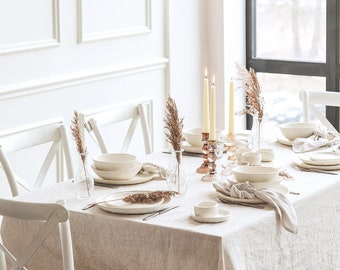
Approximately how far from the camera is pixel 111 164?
121 inches

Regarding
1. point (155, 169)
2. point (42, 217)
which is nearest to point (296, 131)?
point (155, 169)

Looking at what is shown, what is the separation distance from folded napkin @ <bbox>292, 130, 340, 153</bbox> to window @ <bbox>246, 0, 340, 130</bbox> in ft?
4.26

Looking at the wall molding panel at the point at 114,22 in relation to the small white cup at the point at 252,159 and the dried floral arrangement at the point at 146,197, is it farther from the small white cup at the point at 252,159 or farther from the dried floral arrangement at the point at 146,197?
the dried floral arrangement at the point at 146,197

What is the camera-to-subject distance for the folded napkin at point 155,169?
3.10 meters

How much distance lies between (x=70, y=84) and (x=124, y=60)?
1.58ft

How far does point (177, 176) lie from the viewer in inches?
112

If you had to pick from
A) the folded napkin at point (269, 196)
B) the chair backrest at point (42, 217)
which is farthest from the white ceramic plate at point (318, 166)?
the chair backrest at point (42, 217)

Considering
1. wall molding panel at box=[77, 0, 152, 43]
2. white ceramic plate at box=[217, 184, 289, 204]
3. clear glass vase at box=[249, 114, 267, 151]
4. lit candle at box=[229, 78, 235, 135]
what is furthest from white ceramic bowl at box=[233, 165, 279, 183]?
wall molding panel at box=[77, 0, 152, 43]

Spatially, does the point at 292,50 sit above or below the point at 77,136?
above

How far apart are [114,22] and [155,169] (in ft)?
4.73

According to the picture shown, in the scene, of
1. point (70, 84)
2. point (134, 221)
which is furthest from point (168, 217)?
point (70, 84)

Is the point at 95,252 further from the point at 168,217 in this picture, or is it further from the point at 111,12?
the point at 111,12

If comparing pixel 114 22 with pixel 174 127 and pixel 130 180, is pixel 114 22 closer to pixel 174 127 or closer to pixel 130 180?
pixel 130 180

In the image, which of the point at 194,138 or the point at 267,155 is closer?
the point at 267,155
